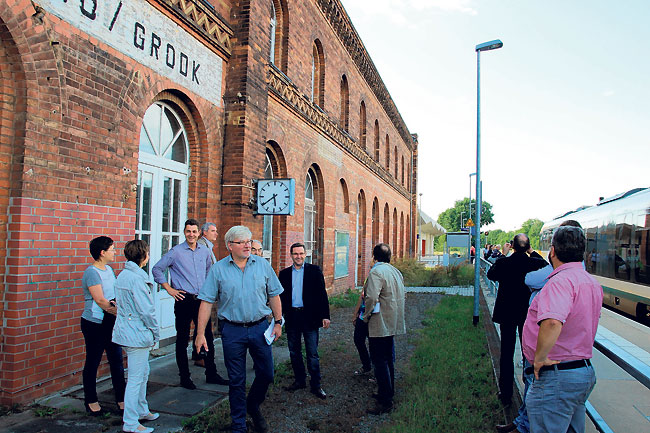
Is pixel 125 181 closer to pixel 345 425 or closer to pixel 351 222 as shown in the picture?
pixel 345 425

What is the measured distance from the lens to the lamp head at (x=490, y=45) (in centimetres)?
1109

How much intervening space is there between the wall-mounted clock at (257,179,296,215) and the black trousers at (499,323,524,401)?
14.4ft

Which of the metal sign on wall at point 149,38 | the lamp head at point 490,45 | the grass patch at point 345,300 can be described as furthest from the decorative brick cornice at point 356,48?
Answer: the grass patch at point 345,300

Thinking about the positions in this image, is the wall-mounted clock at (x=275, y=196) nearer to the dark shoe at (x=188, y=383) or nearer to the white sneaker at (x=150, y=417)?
the dark shoe at (x=188, y=383)

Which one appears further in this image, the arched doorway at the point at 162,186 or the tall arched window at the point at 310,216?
the tall arched window at the point at 310,216

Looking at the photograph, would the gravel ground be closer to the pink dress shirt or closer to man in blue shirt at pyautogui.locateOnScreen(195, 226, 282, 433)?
man in blue shirt at pyautogui.locateOnScreen(195, 226, 282, 433)

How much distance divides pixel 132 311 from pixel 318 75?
10.7 meters

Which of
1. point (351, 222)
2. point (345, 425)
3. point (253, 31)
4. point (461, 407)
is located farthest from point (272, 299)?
point (351, 222)

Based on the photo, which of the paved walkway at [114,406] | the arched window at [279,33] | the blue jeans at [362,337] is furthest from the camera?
the arched window at [279,33]

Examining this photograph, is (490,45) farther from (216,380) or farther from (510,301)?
(216,380)

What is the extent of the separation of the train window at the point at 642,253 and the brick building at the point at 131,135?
27.6ft

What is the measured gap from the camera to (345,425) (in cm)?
444

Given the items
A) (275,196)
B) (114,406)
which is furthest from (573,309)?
(275,196)

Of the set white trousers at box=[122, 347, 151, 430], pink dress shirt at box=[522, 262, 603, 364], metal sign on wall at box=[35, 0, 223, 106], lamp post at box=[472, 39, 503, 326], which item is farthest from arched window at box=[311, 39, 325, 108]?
pink dress shirt at box=[522, 262, 603, 364]
